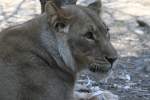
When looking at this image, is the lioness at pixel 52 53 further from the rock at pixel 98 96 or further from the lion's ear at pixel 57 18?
the rock at pixel 98 96

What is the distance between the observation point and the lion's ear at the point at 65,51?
15.2ft

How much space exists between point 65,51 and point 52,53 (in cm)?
17

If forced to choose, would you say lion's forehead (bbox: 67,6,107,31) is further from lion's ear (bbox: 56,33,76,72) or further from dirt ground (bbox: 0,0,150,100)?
dirt ground (bbox: 0,0,150,100)

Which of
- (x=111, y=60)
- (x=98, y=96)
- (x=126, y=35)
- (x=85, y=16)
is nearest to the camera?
(x=111, y=60)

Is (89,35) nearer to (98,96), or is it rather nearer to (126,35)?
(98,96)

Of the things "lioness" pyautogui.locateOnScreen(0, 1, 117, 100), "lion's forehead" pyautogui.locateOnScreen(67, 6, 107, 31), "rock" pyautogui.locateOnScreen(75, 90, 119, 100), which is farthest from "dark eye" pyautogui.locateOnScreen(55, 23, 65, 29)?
"rock" pyautogui.locateOnScreen(75, 90, 119, 100)

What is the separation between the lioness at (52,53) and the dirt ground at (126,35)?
73.1 inches

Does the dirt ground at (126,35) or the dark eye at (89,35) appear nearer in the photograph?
the dark eye at (89,35)

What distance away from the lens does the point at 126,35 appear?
898 cm

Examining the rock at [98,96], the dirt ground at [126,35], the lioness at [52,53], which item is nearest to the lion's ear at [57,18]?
the lioness at [52,53]

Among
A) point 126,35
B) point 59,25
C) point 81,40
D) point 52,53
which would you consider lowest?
point 52,53

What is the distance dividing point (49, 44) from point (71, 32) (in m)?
0.27

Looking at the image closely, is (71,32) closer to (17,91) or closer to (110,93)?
(17,91)

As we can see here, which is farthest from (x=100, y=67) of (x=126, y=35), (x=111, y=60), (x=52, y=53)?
(x=126, y=35)
